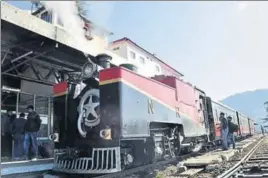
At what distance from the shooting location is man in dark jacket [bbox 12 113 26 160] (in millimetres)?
8062

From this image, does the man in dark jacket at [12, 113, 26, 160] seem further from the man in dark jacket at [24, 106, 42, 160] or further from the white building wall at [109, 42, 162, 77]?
the white building wall at [109, 42, 162, 77]

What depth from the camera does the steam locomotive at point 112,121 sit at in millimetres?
5164

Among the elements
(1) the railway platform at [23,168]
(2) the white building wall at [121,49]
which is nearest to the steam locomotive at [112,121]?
(1) the railway platform at [23,168]

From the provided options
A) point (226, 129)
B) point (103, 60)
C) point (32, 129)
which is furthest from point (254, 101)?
point (32, 129)

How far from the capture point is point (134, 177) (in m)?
5.16

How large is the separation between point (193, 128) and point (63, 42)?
4.68 m

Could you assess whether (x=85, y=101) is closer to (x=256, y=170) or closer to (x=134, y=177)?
(x=134, y=177)

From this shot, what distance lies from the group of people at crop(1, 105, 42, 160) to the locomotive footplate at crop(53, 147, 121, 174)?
6.43 ft

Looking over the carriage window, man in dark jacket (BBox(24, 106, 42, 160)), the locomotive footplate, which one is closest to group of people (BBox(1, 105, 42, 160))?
man in dark jacket (BBox(24, 106, 42, 160))

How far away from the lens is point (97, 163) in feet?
16.9

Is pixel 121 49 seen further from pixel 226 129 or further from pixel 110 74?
pixel 110 74

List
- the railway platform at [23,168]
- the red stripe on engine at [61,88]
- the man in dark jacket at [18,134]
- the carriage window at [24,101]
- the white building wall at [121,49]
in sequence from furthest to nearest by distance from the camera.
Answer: the white building wall at [121,49], the carriage window at [24,101], the man in dark jacket at [18,134], the red stripe on engine at [61,88], the railway platform at [23,168]

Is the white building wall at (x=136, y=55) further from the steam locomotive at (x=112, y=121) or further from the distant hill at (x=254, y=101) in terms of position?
the steam locomotive at (x=112, y=121)

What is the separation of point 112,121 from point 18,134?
428 centimetres
